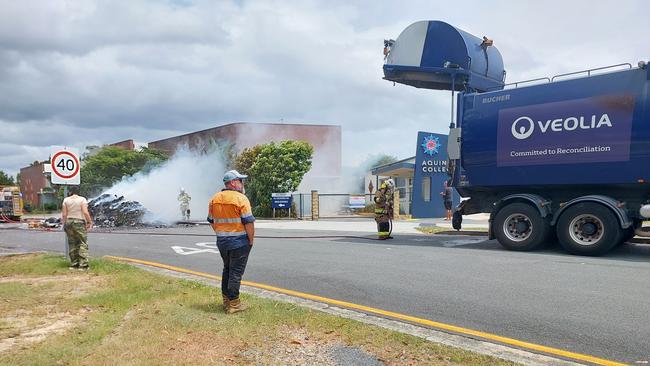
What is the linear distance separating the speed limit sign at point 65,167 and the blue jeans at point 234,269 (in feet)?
18.6

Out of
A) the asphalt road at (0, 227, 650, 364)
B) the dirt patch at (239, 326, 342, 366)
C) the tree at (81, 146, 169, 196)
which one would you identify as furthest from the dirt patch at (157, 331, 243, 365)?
the tree at (81, 146, 169, 196)

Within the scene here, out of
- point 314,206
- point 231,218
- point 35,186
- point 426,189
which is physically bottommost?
point 314,206

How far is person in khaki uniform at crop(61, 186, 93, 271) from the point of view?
9.00 m

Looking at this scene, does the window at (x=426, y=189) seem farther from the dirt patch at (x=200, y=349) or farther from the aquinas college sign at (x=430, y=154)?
the dirt patch at (x=200, y=349)

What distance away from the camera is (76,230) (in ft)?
29.6

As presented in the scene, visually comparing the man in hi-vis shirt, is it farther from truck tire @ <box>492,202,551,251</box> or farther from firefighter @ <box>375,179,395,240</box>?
firefighter @ <box>375,179,395,240</box>

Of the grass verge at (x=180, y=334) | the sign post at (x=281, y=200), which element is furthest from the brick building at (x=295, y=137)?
the grass verge at (x=180, y=334)

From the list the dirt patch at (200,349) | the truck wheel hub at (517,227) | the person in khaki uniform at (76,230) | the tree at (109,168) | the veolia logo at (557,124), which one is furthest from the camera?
the tree at (109,168)

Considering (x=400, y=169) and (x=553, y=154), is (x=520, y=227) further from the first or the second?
(x=400, y=169)

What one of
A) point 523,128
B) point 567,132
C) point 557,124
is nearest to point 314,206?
point 523,128

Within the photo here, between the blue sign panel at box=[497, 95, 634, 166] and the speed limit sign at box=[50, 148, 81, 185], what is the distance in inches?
354

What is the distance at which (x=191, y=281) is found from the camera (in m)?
7.36

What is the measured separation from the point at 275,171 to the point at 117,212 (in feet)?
32.5

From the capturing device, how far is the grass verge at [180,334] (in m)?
3.96
